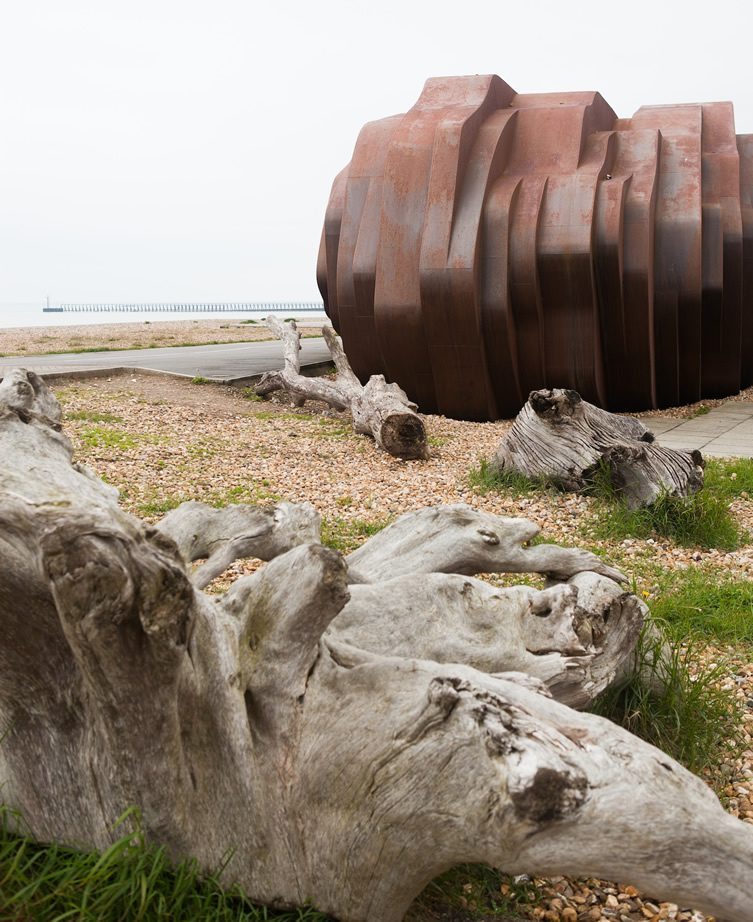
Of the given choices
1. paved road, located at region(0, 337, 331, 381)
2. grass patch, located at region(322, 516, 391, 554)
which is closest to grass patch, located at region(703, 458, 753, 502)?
grass patch, located at region(322, 516, 391, 554)

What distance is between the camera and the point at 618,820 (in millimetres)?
2074

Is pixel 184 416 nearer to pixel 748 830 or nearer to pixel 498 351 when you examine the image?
pixel 498 351

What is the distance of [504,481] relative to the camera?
717 centimetres

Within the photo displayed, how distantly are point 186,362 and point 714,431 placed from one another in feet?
28.9

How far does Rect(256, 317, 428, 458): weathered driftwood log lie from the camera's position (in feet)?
27.1

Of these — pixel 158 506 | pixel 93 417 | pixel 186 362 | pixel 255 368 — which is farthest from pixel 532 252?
pixel 186 362

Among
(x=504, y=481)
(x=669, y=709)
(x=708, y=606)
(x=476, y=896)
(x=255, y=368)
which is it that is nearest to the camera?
(x=476, y=896)

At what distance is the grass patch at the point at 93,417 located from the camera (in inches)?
371

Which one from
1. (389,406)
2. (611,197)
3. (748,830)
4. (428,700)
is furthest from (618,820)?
(611,197)

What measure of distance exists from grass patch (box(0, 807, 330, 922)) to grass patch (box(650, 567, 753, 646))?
103 inches

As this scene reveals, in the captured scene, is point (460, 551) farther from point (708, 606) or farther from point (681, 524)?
point (681, 524)

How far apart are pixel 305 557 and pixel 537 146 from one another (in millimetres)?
9334

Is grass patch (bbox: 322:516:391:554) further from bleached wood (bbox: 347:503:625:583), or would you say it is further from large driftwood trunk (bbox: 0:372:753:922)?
large driftwood trunk (bbox: 0:372:753:922)

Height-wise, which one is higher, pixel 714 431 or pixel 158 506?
pixel 158 506
